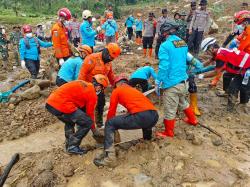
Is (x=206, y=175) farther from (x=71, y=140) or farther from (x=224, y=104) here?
(x=224, y=104)

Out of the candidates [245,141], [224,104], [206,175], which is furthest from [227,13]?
[206,175]

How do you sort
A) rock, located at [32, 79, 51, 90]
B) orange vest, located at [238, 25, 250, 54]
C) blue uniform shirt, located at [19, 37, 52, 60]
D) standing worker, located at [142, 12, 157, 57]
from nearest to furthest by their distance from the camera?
Answer: orange vest, located at [238, 25, 250, 54], blue uniform shirt, located at [19, 37, 52, 60], rock, located at [32, 79, 51, 90], standing worker, located at [142, 12, 157, 57]

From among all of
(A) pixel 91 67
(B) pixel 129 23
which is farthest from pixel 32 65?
(B) pixel 129 23

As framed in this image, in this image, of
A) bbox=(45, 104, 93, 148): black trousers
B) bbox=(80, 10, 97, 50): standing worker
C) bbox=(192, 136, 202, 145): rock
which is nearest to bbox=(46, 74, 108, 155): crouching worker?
bbox=(45, 104, 93, 148): black trousers

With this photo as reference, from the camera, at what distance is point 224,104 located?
6.89m

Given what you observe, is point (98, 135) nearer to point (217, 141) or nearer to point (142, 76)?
point (142, 76)

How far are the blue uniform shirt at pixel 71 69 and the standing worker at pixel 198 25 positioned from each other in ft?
15.4

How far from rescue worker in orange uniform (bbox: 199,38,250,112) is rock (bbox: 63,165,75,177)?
3198mm

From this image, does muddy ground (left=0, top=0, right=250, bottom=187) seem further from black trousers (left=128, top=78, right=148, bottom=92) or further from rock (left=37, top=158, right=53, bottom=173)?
black trousers (left=128, top=78, right=148, bottom=92)

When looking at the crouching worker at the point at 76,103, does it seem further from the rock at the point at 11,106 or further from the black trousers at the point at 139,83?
the rock at the point at 11,106

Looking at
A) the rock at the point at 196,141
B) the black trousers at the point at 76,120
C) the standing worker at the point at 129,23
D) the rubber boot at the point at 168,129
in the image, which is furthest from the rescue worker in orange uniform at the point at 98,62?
the standing worker at the point at 129,23

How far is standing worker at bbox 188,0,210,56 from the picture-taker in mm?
9195

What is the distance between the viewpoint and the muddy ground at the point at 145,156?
4.33 meters

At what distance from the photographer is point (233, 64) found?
6.00 m
